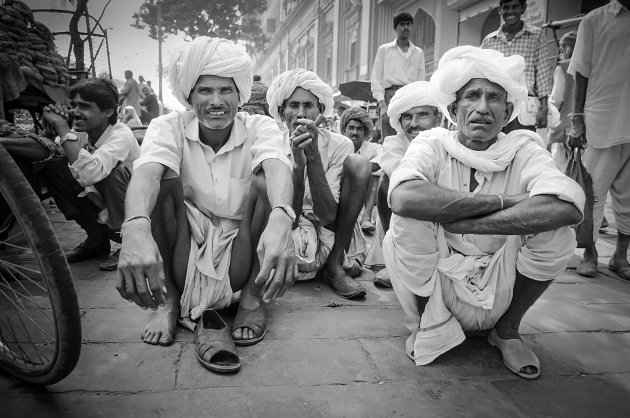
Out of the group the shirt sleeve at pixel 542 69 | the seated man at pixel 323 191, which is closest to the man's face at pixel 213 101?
the seated man at pixel 323 191

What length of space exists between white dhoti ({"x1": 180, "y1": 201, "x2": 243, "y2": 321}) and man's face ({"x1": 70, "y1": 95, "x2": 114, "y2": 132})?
5.01 ft

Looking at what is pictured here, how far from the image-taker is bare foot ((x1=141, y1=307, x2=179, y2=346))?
2027mm

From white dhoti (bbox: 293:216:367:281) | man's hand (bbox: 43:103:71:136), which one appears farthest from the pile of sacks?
white dhoti (bbox: 293:216:367:281)

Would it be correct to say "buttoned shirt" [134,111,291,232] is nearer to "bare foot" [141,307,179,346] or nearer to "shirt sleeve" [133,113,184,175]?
"shirt sleeve" [133,113,184,175]

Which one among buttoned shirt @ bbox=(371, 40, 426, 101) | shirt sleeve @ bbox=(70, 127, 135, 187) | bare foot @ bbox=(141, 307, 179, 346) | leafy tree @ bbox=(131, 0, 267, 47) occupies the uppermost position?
leafy tree @ bbox=(131, 0, 267, 47)

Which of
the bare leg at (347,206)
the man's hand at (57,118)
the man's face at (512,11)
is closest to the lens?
the bare leg at (347,206)

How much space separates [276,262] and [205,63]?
45.8 inches

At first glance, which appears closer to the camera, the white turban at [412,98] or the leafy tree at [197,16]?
the white turban at [412,98]

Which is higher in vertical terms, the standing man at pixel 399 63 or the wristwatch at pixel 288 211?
the standing man at pixel 399 63

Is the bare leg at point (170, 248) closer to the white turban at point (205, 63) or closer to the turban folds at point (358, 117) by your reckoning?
the white turban at point (205, 63)

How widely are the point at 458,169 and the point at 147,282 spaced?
147 cm

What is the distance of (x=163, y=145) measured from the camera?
2.11 m

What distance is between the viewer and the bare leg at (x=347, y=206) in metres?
2.97

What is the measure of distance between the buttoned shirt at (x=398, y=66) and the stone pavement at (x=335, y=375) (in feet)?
14.6
